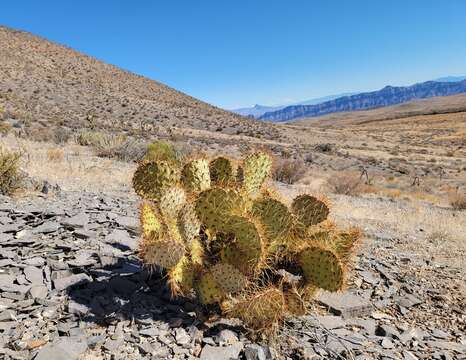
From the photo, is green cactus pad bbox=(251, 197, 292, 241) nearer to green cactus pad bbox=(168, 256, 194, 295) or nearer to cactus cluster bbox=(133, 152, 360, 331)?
cactus cluster bbox=(133, 152, 360, 331)

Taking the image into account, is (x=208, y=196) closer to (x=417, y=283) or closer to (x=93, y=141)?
(x=417, y=283)

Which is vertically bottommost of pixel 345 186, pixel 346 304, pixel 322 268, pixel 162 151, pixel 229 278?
pixel 345 186

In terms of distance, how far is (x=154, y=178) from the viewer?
4316 mm

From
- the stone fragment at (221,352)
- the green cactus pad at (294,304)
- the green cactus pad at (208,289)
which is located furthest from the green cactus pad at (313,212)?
the stone fragment at (221,352)

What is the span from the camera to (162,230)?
388 cm

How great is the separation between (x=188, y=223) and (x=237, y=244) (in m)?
0.45

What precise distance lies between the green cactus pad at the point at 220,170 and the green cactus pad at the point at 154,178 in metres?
0.58

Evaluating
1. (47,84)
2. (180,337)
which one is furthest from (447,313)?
Answer: (47,84)

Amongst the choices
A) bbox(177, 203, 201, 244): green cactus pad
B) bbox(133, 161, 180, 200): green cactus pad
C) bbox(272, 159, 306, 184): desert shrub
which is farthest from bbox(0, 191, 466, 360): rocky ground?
bbox(272, 159, 306, 184): desert shrub

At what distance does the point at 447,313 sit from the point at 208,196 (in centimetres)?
318

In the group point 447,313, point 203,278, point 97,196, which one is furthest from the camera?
point 97,196

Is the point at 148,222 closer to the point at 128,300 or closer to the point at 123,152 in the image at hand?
the point at 128,300

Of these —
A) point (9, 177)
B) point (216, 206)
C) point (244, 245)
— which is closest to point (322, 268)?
point (244, 245)

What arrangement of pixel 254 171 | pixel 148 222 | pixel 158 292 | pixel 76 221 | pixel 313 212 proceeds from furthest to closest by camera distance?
pixel 76 221 → pixel 254 171 → pixel 313 212 → pixel 158 292 → pixel 148 222
